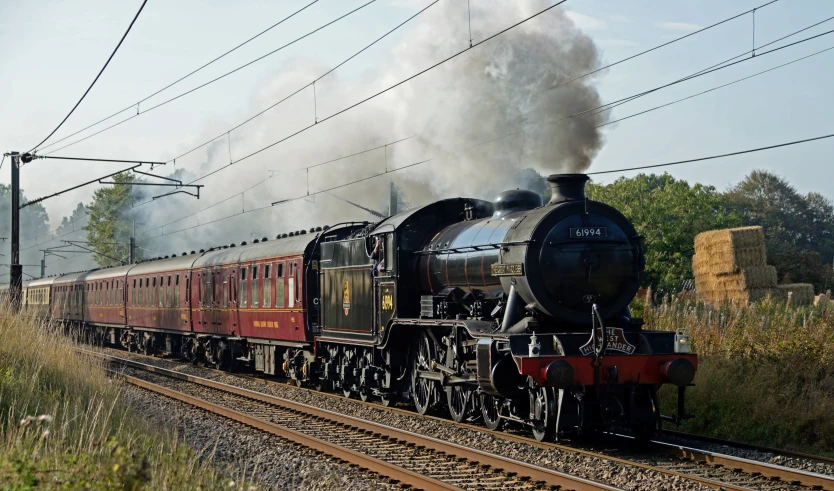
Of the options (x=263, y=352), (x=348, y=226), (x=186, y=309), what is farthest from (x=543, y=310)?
(x=186, y=309)

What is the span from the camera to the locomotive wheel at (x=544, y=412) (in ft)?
33.9

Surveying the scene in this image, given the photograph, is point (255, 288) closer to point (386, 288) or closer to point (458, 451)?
point (386, 288)

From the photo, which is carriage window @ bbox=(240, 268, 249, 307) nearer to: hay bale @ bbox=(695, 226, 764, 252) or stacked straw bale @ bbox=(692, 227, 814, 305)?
stacked straw bale @ bbox=(692, 227, 814, 305)

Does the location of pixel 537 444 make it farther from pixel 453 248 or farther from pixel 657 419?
pixel 453 248

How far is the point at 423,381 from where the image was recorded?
13602mm

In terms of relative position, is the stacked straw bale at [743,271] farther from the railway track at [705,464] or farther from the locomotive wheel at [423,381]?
the railway track at [705,464]

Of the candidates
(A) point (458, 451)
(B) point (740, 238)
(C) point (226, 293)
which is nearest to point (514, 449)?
(A) point (458, 451)

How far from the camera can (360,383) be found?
15.6 meters

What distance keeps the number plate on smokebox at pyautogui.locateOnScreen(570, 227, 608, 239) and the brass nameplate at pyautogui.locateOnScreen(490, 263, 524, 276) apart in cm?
→ 78

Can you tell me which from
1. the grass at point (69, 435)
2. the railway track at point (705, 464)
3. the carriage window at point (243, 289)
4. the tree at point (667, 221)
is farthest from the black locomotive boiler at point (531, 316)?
the tree at point (667, 221)

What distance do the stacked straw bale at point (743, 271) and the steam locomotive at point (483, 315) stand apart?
13434mm

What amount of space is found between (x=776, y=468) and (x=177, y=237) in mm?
65508

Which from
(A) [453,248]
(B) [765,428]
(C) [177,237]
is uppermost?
(C) [177,237]

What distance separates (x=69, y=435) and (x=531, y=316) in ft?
18.3
